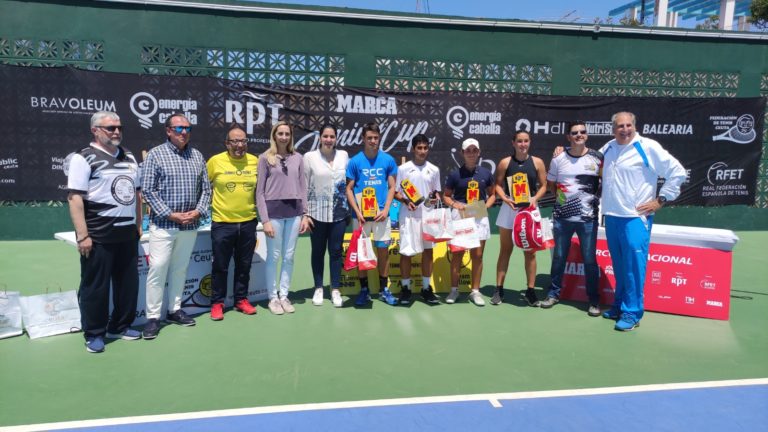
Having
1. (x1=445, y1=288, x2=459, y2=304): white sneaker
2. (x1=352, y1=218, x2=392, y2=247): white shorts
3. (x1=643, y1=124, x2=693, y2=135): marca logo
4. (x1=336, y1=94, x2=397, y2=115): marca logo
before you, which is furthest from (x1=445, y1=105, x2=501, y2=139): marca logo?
(x1=352, y1=218, x2=392, y2=247): white shorts

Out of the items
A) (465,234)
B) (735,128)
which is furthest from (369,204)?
(735,128)

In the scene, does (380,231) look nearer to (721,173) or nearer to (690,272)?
(690,272)

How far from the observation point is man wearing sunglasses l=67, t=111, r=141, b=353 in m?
3.89

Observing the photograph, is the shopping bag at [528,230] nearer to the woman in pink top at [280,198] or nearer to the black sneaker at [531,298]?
the black sneaker at [531,298]

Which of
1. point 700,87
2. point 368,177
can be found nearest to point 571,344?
point 368,177

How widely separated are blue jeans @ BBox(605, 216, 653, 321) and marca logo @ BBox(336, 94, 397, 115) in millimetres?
4531

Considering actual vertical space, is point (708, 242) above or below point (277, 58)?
below

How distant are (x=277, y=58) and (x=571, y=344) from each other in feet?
20.3

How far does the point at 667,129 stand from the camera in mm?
9336

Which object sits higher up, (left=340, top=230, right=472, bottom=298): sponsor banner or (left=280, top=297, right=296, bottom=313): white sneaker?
(left=340, top=230, right=472, bottom=298): sponsor banner

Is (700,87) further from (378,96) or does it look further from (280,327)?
(280,327)

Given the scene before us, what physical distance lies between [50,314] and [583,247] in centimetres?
477

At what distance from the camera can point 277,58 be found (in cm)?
840

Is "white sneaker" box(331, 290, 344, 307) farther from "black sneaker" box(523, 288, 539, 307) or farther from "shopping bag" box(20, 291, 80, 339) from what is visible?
"shopping bag" box(20, 291, 80, 339)
